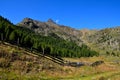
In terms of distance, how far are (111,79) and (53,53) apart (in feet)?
315

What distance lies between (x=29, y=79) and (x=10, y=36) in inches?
2508

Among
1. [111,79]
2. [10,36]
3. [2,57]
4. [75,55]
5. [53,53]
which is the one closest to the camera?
[111,79]

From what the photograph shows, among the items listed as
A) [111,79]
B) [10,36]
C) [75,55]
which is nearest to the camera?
[111,79]

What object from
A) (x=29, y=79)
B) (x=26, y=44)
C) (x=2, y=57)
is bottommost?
(x=29, y=79)

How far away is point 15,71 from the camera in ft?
216

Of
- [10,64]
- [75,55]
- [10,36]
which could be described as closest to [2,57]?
[10,64]

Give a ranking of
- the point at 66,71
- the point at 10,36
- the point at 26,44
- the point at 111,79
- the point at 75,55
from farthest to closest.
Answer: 1. the point at 75,55
2. the point at 26,44
3. the point at 10,36
4. the point at 66,71
5. the point at 111,79

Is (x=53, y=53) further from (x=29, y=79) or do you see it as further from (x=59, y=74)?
(x=29, y=79)

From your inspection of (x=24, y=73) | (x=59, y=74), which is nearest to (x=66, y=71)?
(x=59, y=74)

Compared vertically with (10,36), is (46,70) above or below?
below

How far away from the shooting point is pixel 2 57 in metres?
70.8

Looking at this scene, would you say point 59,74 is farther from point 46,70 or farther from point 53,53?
point 53,53

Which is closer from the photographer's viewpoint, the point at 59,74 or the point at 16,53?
the point at 59,74

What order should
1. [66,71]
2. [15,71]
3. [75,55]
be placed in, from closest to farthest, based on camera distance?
[15,71], [66,71], [75,55]
